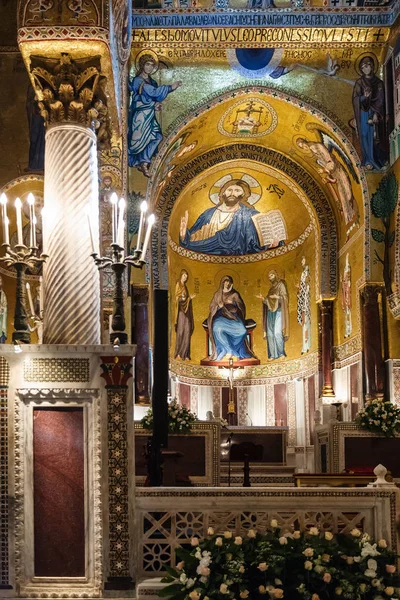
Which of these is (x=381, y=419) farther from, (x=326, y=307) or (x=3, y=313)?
(x=3, y=313)

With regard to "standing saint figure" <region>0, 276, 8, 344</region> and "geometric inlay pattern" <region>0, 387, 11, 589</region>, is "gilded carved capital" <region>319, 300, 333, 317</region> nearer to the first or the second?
"standing saint figure" <region>0, 276, 8, 344</region>

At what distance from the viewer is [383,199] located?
59.4ft

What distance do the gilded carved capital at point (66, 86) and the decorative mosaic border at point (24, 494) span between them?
2.94 m

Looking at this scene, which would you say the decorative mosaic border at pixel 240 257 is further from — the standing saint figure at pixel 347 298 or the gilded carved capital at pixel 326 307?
the standing saint figure at pixel 347 298

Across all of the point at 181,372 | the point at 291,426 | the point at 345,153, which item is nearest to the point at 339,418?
the point at 291,426

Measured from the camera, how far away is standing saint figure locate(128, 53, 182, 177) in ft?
60.2

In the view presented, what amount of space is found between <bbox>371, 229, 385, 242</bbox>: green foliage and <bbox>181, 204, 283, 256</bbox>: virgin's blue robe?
17.5 feet

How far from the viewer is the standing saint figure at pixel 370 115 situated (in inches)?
719

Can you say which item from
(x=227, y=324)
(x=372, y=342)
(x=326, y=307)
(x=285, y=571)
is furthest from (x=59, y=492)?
(x=227, y=324)

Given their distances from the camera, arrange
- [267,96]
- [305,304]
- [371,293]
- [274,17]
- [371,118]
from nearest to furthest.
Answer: [274,17], [371,293], [371,118], [267,96], [305,304]

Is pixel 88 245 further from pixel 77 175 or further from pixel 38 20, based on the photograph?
pixel 38 20

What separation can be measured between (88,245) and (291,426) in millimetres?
14759

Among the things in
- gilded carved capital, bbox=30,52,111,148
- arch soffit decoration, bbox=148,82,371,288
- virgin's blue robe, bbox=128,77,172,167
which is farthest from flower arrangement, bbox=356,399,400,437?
gilded carved capital, bbox=30,52,111,148

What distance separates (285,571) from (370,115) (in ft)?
46.9
